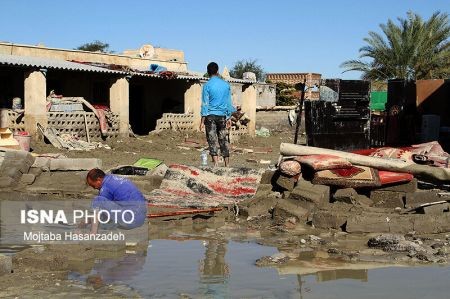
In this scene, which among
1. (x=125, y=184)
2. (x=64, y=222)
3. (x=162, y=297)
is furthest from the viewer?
(x=64, y=222)

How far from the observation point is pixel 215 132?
383 inches

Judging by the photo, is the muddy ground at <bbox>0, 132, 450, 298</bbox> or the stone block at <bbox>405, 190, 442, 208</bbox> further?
the stone block at <bbox>405, 190, 442, 208</bbox>

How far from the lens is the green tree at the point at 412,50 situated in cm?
2623

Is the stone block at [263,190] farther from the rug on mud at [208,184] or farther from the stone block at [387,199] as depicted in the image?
the stone block at [387,199]

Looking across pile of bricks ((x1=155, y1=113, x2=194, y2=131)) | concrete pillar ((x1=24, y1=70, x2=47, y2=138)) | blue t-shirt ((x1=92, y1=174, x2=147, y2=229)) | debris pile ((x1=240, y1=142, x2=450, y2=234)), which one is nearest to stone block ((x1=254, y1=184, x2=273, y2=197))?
debris pile ((x1=240, y1=142, x2=450, y2=234))

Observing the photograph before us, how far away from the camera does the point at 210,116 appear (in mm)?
9594

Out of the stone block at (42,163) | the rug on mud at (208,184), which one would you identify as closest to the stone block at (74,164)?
the stone block at (42,163)

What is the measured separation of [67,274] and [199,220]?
2722 millimetres

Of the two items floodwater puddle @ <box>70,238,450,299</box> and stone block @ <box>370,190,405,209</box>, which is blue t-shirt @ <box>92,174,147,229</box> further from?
stone block @ <box>370,190,405,209</box>

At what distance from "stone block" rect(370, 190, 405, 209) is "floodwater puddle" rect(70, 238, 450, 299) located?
238 centimetres

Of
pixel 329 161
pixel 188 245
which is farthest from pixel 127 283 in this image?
pixel 329 161

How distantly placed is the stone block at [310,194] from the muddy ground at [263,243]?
0.21 meters

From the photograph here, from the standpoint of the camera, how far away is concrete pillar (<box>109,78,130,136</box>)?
21.1 meters

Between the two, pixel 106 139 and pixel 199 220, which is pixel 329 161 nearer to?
pixel 199 220
